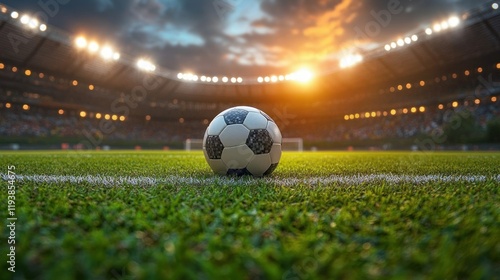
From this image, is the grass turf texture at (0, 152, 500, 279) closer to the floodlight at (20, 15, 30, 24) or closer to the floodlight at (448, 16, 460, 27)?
the floodlight at (448, 16, 460, 27)

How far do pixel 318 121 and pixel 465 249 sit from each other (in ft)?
167

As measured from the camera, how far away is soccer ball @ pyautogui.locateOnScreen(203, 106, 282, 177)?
4309 mm

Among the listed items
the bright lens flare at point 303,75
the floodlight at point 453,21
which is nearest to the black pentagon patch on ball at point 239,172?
the floodlight at point 453,21

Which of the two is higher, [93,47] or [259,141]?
[93,47]

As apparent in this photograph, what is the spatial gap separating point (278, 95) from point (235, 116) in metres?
48.8

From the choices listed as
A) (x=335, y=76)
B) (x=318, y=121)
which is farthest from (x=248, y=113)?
(x=318, y=121)

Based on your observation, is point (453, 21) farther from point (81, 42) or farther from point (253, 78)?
point (81, 42)

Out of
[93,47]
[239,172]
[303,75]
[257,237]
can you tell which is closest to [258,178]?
[239,172]

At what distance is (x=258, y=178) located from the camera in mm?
4230

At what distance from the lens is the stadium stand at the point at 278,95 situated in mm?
32594

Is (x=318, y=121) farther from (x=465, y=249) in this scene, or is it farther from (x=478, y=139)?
(x=465, y=249)

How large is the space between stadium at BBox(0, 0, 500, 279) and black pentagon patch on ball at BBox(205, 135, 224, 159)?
403 mm

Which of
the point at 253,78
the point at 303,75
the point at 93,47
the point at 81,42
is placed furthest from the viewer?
the point at 253,78

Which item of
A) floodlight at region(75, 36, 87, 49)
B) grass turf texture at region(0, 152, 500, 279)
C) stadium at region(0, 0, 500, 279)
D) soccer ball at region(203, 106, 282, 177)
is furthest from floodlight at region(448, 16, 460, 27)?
floodlight at region(75, 36, 87, 49)
